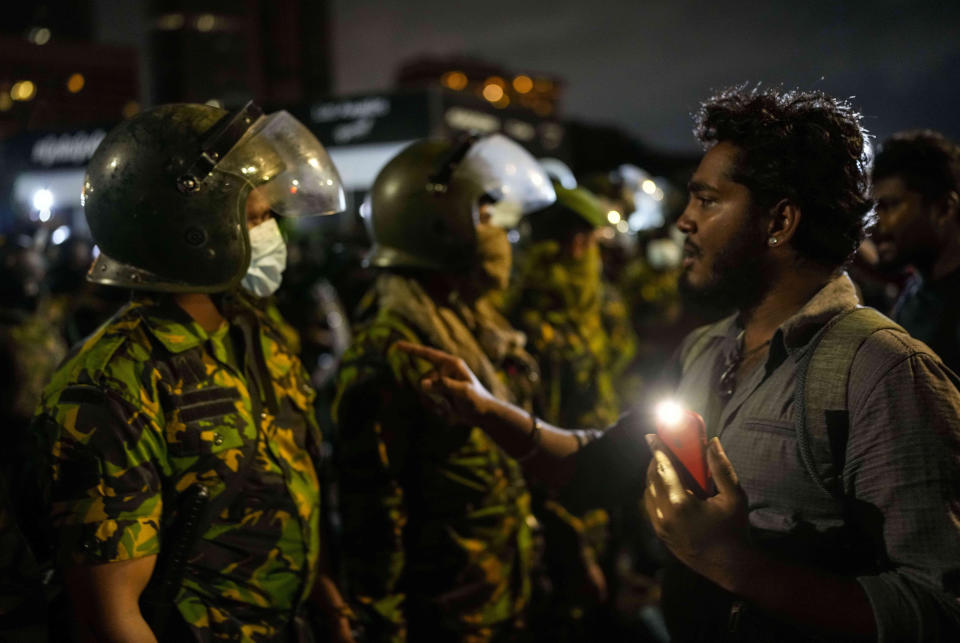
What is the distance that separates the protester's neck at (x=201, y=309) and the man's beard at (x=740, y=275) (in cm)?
140

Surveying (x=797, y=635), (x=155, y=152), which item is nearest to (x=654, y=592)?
(x=797, y=635)

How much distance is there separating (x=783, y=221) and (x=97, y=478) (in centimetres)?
177

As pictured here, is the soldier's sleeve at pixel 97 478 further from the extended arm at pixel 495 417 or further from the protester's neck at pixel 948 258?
the protester's neck at pixel 948 258

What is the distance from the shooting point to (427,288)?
3.22 meters

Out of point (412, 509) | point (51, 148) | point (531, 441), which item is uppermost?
point (531, 441)

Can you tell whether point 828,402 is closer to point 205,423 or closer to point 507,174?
point 205,423

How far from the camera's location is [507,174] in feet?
10.9

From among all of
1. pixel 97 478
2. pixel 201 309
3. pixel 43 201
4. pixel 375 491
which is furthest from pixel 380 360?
pixel 43 201

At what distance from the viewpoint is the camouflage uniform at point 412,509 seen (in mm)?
2676

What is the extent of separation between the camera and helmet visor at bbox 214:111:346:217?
7.20 feet

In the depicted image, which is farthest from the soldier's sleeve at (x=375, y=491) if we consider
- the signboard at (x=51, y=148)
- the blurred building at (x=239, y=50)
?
the signboard at (x=51, y=148)

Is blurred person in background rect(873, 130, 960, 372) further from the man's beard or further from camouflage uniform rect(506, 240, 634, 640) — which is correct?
camouflage uniform rect(506, 240, 634, 640)

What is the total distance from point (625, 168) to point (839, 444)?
7.10m

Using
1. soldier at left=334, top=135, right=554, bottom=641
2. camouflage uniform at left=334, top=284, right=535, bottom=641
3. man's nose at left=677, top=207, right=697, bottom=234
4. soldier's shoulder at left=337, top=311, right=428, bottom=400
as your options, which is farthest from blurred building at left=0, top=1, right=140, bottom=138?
man's nose at left=677, top=207, right=697, bottom=234
